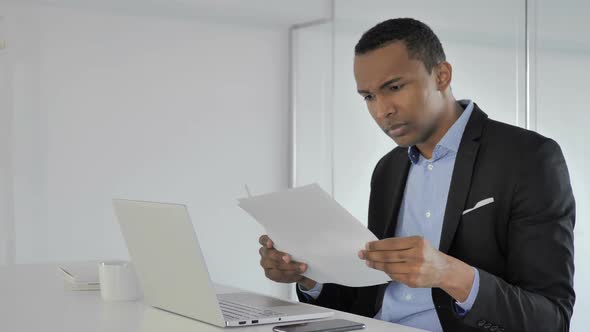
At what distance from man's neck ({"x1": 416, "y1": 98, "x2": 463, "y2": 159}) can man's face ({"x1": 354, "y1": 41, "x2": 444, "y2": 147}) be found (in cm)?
5

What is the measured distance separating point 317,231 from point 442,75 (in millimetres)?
→ 706

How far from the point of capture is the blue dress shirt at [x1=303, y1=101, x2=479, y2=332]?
85.4 inches

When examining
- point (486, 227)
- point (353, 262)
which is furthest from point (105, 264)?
point (486, 227)

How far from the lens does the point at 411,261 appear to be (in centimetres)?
175

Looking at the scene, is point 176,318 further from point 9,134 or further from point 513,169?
point 9,134

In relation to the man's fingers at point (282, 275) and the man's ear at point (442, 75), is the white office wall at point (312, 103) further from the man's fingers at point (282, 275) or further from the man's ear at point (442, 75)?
the man's fingers at point (282, 275)

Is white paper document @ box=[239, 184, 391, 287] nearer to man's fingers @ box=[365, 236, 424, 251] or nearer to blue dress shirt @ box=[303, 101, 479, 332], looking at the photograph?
man's fingers @ box=[365, 236, 424, 251]

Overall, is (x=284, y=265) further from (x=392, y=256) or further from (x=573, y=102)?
(x=573, y=102)

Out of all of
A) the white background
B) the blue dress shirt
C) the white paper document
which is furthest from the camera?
the white background

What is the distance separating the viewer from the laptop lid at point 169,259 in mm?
1719

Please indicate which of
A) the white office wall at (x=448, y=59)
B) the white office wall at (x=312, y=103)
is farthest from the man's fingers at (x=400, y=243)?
the white office wall at (x=312, y=103)

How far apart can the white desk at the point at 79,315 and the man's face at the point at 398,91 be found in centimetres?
56

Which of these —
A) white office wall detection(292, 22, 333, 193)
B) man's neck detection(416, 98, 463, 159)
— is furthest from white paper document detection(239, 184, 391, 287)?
white office wall detection(292, 22, 333, 193)

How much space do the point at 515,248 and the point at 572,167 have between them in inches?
68.9
